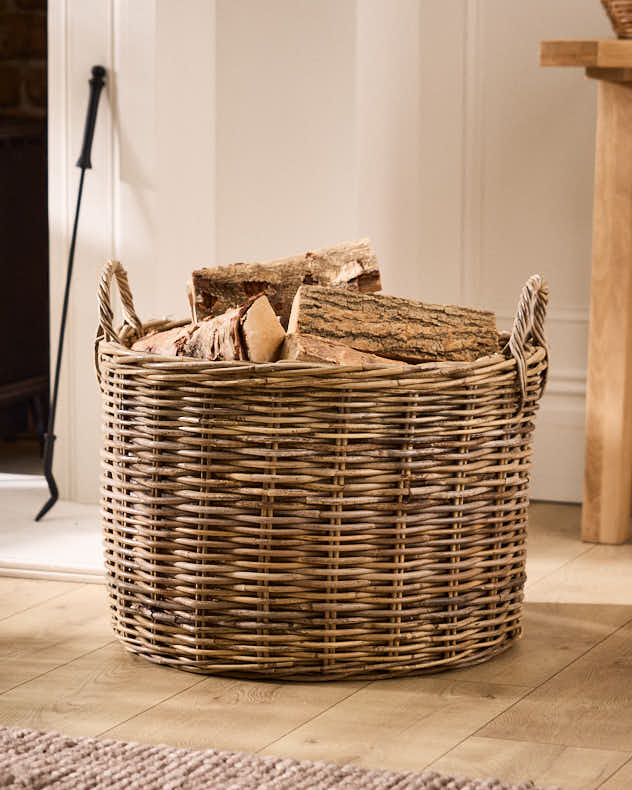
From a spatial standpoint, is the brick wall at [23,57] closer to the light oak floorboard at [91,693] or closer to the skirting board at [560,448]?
the skirting board at [560,448]

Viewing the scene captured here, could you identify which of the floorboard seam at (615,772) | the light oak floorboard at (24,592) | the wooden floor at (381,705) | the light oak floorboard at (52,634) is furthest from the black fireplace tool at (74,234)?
the floorboard seam at (615,772)

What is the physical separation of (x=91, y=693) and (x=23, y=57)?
2412mm

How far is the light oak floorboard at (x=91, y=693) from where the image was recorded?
59.1 inches

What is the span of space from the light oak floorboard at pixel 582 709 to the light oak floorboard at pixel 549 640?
3 cm

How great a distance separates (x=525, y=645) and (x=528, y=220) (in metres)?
1.22

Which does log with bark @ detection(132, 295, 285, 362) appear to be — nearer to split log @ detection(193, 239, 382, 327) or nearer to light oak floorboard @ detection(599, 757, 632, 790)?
split log @ detection(193, 239, 382, 327)

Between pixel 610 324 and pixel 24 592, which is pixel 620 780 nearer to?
pixel 24 592

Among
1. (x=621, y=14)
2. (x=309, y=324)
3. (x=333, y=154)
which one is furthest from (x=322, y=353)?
(x=333, y=154)

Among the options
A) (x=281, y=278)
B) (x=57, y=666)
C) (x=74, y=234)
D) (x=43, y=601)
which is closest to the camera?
(x=57, y=666)

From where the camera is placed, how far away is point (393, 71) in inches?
109

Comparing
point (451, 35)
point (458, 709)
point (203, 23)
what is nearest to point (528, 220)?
point (451, 35)

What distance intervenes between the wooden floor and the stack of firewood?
414 mm

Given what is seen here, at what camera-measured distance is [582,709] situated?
1.55 meters

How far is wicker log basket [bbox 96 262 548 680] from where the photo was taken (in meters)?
1.56
